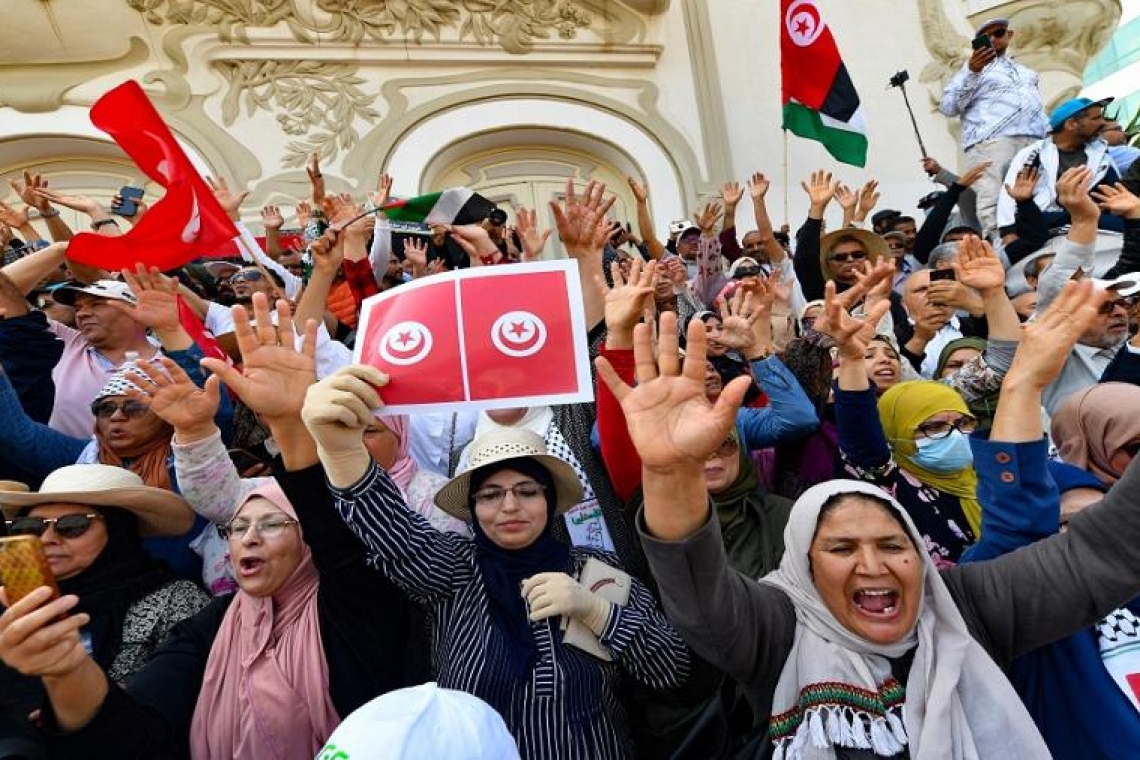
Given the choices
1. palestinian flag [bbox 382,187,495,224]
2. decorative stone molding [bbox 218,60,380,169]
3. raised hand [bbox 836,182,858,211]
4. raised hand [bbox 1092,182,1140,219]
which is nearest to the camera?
raised hand [bbox 1092,182,1140,219]

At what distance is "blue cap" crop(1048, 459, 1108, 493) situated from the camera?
2.04 m

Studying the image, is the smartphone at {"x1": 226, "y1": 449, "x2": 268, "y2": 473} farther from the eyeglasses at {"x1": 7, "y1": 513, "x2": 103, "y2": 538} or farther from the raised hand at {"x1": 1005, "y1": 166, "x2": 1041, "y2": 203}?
the raised hand at {"x1": 1005, "y1": 166, "x2": 1041, "y2": 203}

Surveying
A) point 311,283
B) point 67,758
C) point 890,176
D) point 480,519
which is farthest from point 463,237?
point 890,176

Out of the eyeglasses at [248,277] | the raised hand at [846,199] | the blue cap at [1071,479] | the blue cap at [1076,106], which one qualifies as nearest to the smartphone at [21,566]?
the blue cap at [1071,479]

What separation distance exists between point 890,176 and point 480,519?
29.1 ft

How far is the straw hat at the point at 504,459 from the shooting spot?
2.09m

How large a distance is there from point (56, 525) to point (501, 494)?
1179 mm

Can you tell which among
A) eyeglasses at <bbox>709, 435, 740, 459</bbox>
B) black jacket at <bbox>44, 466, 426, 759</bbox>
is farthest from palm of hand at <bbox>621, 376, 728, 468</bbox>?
eyeglasses at <bbox>709, 435, 740, 459</bbox>

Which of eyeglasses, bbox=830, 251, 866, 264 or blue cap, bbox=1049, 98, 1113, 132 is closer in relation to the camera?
eyeglasses, bbox=830, 251, 866, 264

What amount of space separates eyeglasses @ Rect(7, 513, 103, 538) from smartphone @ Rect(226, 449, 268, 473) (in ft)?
2.49

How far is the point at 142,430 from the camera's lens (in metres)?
2.53

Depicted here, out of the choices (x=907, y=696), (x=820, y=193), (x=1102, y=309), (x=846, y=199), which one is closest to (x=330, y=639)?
(x=907, y=696)

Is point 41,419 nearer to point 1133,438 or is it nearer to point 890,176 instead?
point 1133,438

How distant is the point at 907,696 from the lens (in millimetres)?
1522
